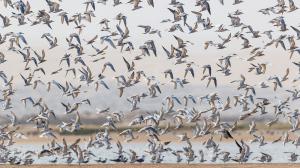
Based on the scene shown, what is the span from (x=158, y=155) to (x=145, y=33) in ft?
23.2

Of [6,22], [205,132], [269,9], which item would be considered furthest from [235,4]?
[6,22]

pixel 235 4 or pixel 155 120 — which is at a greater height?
pixel 235 4

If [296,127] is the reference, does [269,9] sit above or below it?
above

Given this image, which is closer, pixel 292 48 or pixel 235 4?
pixel 235 4

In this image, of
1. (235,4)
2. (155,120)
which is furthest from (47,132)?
(235,4)

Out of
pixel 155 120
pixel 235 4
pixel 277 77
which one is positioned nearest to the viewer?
pixel 235 4

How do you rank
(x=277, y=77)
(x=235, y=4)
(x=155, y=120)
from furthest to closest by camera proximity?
1. (x=277, y=77)
2. (x=155, y=120)
3. (x=235, y=4)

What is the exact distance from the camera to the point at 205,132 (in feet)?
178

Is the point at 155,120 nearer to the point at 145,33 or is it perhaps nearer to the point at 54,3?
the point at 145,33

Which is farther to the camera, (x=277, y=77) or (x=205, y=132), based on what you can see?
(x=277, y=77)

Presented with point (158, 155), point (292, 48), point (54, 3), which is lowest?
point (158, 155)

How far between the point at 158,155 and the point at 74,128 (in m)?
5.02

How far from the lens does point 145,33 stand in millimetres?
53219

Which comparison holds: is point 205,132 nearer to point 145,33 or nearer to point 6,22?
point 145,33
